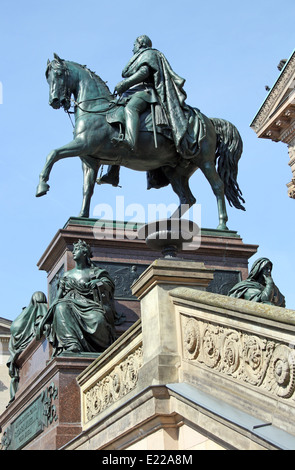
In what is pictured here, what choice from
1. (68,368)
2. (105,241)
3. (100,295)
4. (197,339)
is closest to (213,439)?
(197,339)

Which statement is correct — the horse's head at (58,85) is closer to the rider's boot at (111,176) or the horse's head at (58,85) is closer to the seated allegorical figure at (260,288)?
the rider's boot at (111,176)

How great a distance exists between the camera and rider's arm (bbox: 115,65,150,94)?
13.7 metres

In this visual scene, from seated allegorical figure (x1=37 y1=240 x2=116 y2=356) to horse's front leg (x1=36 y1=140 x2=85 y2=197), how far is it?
5.20 feet

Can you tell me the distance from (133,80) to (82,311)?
15.5 ft

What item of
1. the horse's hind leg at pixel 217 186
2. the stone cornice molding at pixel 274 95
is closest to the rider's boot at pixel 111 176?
the horse's hind leg at pixel 217 186

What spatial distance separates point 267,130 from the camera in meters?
33.8

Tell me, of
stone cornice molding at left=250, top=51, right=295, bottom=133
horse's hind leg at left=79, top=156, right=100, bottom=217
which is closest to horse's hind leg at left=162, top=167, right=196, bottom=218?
horse's hind leg at left=79, top=156, right=100, bottom=217

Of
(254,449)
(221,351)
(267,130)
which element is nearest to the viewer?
(254,449)

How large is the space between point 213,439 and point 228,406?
30cm

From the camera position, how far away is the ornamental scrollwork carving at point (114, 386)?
8.61 metres

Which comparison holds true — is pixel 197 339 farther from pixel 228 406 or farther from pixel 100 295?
pixel 100 295

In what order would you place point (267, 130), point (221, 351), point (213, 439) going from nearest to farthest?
1. point (213, 439)
2. point (221, 351)
3. point (267, 130)

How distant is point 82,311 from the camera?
10961mm

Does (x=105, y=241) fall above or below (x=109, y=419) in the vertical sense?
above
